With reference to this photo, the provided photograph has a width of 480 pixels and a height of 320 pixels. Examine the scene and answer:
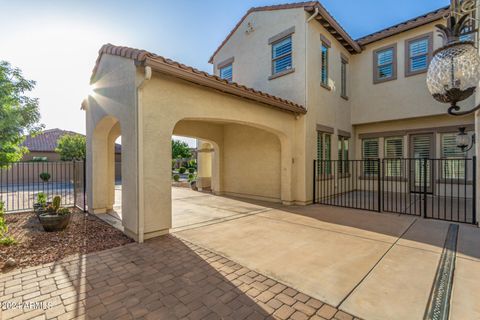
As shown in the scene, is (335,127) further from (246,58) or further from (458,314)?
(458,314)

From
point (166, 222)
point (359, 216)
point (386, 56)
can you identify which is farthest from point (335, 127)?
point (166, 222)

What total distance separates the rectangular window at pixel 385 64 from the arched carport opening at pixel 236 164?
661cm

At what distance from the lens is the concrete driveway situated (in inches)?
121

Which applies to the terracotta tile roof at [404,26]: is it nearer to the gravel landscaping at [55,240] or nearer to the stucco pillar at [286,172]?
the stucco pillar at [286,172]

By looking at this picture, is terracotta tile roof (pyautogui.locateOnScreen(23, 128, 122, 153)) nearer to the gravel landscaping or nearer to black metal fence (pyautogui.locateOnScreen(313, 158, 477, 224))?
the gravel landscaping

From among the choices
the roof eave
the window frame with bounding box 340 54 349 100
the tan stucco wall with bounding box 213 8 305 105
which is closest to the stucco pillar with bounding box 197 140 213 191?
the tan stucco wall with bounding box 213 8 305 105

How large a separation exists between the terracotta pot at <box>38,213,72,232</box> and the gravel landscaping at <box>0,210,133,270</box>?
14 cm

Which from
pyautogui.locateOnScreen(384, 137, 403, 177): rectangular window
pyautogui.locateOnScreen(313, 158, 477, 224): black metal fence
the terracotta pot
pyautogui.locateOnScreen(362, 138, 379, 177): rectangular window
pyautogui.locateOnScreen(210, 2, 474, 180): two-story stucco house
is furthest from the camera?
pyautogui.locateOnScreen(362, 138, 379, 177): rectangular window

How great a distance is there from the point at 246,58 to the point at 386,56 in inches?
276

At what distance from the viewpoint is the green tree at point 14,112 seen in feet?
16.5

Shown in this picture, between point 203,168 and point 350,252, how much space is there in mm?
11040

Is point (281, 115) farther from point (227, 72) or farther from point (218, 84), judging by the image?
point (227, 72)

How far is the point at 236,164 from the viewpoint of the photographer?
38.2 feet

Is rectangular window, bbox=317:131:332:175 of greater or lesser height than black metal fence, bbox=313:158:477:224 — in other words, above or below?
above
